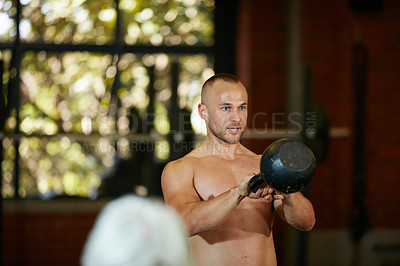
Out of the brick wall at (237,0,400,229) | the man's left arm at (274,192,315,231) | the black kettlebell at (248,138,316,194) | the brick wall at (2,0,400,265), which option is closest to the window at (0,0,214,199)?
the brick wall at (2,0,400,265)

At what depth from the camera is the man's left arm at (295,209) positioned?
31.7 inches

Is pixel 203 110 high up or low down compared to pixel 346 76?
up

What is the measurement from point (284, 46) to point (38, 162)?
1.51 m

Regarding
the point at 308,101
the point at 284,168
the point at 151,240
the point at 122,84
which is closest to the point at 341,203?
the point at 308,101

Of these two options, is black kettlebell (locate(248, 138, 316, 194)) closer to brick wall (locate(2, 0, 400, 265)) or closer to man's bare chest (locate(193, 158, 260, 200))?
man's bare chest (locate(193, 158, 260, 200))

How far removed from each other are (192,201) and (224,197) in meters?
0.06

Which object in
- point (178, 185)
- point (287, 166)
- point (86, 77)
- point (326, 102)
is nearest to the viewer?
point (287, 166)

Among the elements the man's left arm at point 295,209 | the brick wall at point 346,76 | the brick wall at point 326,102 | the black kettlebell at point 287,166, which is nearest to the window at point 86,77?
the brick wall at point 326,102

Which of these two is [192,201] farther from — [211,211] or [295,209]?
[295,209]

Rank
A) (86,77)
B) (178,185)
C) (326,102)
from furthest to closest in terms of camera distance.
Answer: (86,77), (326,102), (178,185)

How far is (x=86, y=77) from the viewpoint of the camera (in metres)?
2.96

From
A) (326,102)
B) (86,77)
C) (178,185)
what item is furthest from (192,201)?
(86,77)

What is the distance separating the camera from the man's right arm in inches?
29.2

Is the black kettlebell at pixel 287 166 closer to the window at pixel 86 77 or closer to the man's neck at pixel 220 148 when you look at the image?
the man's neck at pixel 220 148
